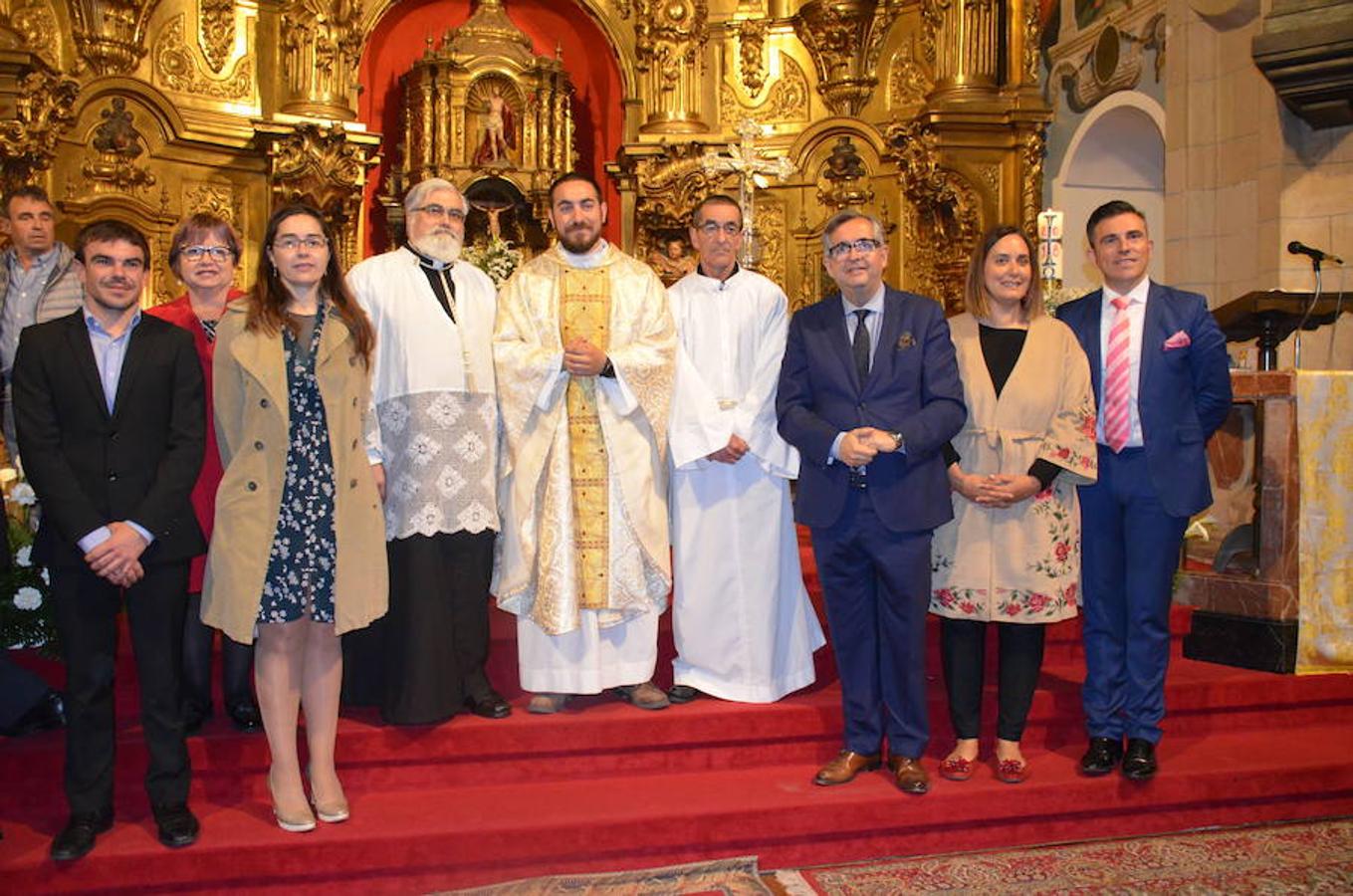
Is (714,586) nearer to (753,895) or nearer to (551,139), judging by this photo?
(753,895)

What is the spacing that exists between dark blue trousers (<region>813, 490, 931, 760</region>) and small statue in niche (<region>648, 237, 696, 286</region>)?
5270 millimetres

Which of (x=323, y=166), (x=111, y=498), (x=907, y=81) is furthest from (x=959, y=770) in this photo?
(x=907, y=81)

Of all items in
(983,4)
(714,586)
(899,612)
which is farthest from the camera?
(983,4)

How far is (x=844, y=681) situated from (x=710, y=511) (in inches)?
35.0

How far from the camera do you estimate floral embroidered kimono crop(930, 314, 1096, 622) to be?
158 inches

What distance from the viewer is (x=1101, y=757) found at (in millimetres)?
4188

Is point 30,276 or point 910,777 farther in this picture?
point 30,276

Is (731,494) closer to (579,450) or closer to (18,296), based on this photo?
(579,450)

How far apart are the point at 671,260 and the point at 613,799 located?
Result: 6241 mm

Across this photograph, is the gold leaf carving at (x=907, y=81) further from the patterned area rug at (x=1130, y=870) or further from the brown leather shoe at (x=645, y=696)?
the patterned area rug at (x=1130, y=870)

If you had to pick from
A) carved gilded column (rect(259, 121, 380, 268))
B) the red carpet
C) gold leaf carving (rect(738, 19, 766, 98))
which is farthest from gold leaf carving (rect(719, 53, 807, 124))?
the red carpet

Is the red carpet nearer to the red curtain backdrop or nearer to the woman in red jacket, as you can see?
the woman in red jacket

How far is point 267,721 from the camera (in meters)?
3.62

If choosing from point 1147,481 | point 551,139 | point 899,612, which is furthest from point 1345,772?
point 551,139
